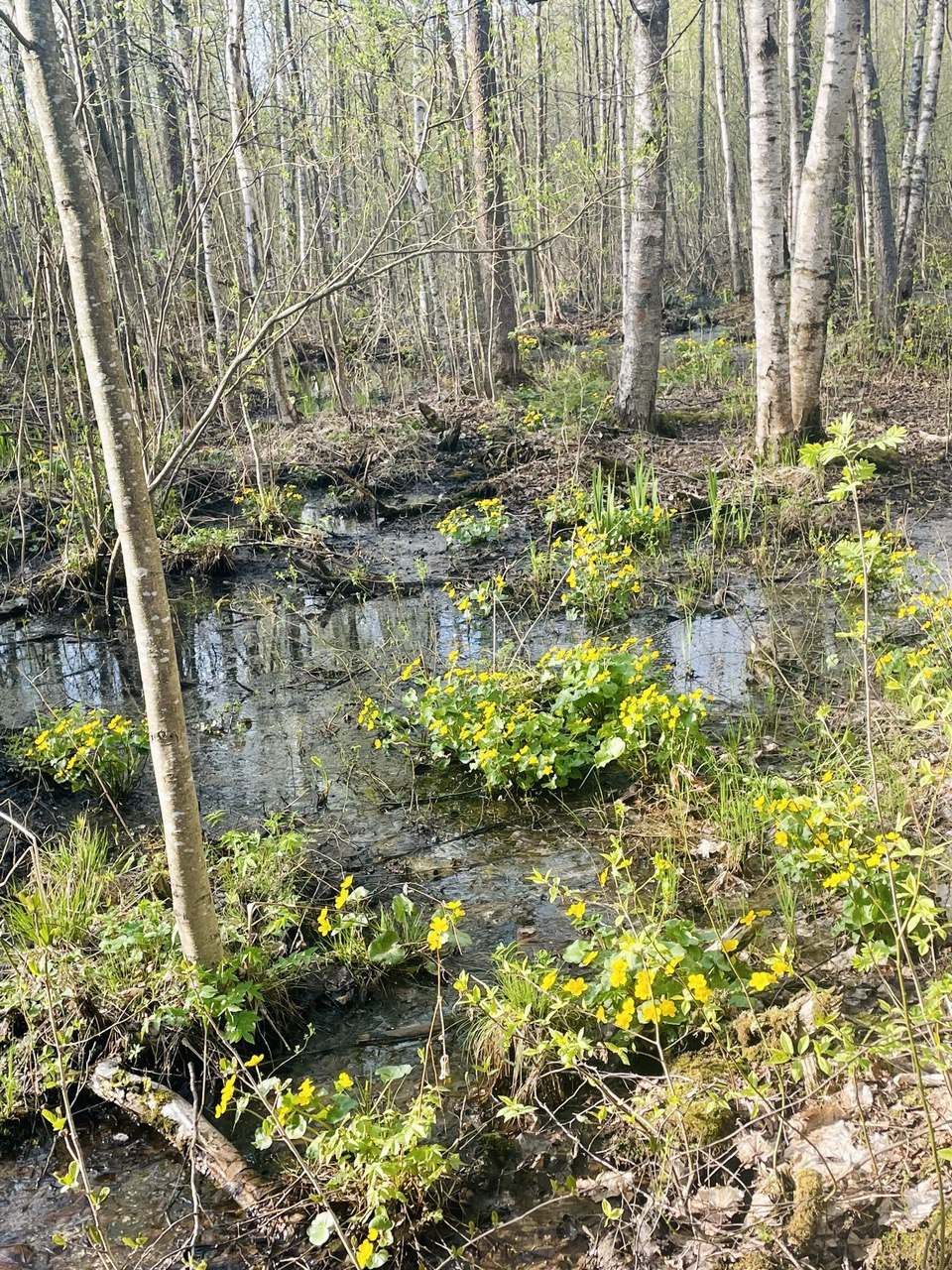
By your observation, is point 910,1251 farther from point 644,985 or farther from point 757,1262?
point 644,985

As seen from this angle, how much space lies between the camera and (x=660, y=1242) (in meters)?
2.19

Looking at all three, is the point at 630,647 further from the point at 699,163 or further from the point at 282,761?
the point at 699,163

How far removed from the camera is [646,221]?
918 centimetres

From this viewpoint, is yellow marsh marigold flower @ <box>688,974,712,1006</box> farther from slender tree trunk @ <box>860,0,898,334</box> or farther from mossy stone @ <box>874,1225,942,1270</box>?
slender tree trunk @ <box>860,0,898,334</box>

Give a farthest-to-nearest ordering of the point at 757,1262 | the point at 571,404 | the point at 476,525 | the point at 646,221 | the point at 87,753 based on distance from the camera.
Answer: the point at 571,404 < the point at 646,221 < the point at 476,525 < the point at 87,753 < the point at 757,1262

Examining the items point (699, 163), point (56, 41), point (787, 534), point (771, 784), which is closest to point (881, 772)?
point (771, 784)

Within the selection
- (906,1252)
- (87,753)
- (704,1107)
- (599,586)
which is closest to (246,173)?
A: (599,586)

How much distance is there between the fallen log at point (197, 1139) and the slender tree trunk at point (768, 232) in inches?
284

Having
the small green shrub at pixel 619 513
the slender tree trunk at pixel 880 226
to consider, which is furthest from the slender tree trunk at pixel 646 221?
the slender tree trunk at pixel 880 226

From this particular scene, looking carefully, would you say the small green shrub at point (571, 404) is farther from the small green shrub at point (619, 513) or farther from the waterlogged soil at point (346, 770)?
the waterlogged soil at point (346, 770)

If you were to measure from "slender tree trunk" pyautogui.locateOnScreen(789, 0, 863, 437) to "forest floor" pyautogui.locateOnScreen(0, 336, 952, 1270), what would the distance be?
0.97 metres

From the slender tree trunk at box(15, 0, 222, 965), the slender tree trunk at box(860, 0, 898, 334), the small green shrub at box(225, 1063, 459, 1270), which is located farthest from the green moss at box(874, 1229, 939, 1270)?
the slender tree trunk at box(860, 0, 898, 334)

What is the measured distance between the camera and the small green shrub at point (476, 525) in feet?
27.8

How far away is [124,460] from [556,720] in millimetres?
2552
